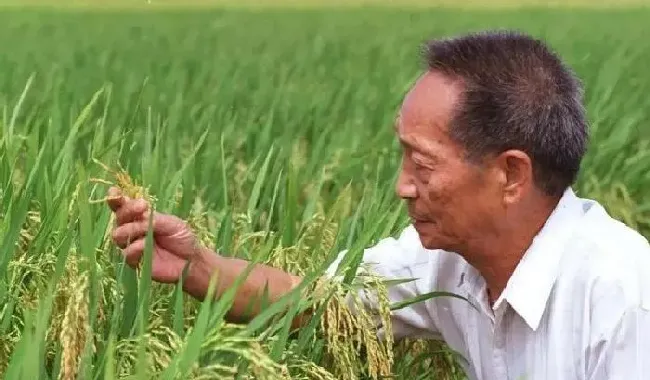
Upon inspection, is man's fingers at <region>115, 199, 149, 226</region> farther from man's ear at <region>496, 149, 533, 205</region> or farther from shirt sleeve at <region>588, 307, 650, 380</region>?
shirt sleeve at <region>588, 307, 650, 380</region>

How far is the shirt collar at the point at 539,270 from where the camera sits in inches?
62.7

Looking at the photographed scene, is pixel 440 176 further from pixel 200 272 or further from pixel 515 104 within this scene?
pixel 200 272

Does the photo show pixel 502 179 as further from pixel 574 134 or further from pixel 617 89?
pixel 617 89

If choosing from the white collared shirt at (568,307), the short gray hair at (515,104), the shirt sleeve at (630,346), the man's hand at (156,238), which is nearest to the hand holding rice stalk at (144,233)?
the man's hand at (156,238)

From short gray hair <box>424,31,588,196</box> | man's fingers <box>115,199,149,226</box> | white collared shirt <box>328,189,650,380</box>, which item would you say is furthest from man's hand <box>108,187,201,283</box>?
short gray hair <box>424,31,588,196</box>

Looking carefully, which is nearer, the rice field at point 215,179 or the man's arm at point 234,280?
the rice field at point 215,179

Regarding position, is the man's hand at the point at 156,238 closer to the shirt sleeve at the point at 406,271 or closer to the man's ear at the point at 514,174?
the shirt sleeve at the point at 406,271

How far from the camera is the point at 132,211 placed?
57.6 inches

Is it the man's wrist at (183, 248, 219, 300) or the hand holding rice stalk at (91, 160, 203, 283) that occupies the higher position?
the hand holding rice stalk at (91, 160, 203, 283)

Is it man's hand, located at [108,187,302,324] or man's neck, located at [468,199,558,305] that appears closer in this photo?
man's hand, located at [108,187,302,324]

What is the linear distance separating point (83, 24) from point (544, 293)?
836 centimetres

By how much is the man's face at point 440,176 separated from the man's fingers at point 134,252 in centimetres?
36

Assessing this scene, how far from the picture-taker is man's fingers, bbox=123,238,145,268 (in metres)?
1.45

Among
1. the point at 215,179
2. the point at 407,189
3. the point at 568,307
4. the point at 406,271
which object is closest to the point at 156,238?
the point at 407,189
